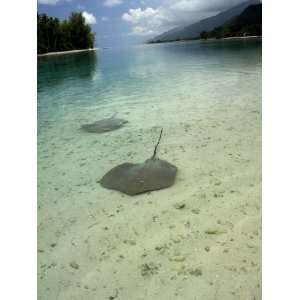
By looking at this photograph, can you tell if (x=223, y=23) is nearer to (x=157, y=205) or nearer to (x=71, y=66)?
(x=157, y=205)

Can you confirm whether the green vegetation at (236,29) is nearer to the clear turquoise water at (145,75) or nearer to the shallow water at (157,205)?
the clear turquoise water at (145,75)

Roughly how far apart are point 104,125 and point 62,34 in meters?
5.75

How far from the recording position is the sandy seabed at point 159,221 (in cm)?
196

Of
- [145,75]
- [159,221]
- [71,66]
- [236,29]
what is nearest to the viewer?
[159,221]

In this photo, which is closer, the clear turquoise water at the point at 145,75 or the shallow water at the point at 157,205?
the shallow water at the point at 157,205

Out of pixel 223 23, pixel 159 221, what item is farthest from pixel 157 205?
pixel 223 23

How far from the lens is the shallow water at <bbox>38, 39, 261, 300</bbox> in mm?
1981

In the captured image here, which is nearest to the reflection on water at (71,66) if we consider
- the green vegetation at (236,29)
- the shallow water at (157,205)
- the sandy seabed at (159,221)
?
the green vegetation at (236,29)

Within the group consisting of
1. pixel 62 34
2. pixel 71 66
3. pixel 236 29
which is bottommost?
pixel 236 29

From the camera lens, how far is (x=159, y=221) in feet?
8.10

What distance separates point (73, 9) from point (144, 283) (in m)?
4.04

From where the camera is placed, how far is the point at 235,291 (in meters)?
1.84

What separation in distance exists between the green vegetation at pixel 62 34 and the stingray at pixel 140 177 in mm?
1912
